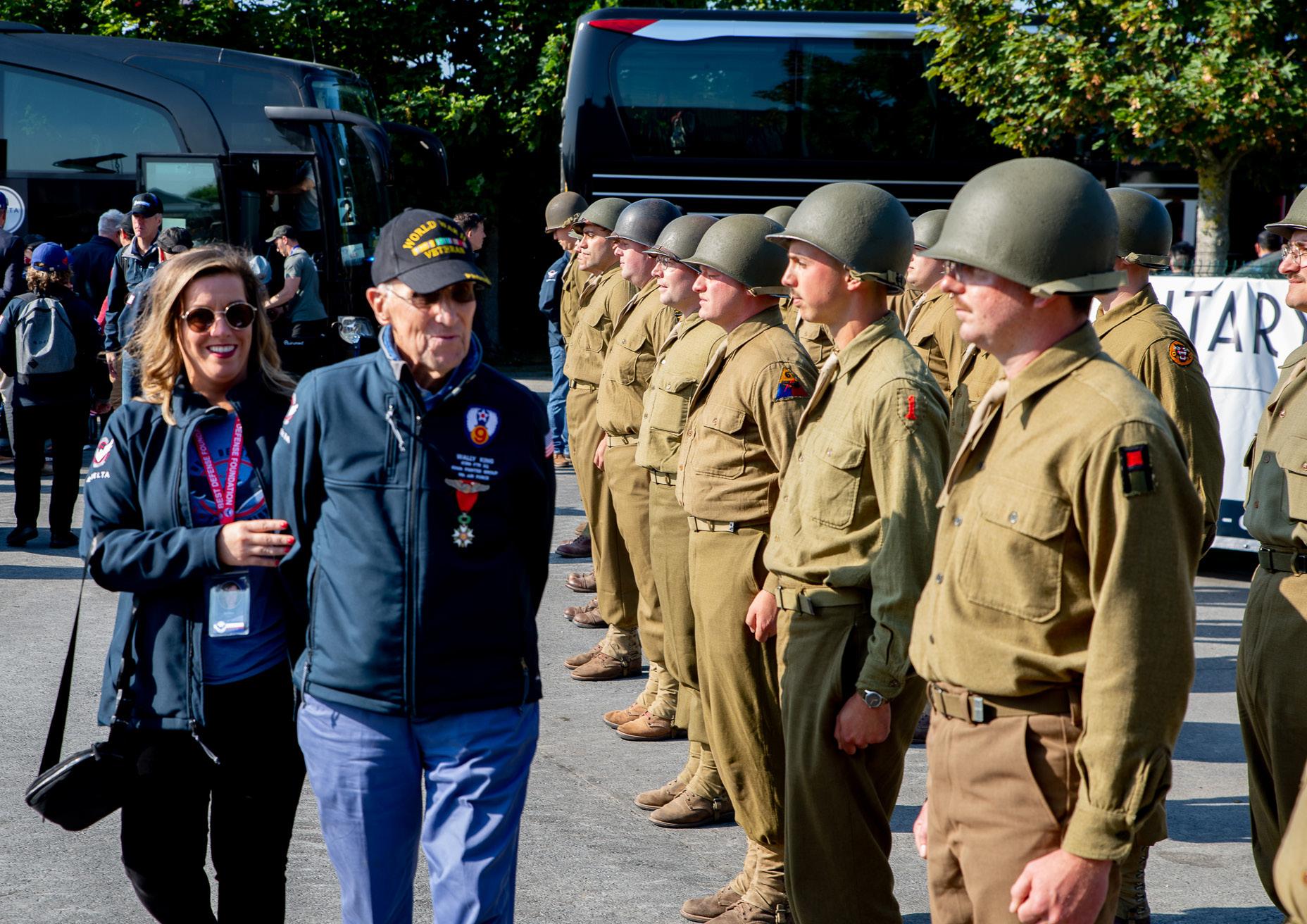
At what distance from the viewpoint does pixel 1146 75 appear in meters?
14.6

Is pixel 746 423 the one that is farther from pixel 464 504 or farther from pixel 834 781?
pixel 464 504

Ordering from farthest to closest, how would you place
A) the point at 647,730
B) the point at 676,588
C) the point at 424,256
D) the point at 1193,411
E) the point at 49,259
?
1. the point at 49,259
2. the point at 647,730
3. the point at 676,588
4. the point at 1193,411
5. the point at 424,256

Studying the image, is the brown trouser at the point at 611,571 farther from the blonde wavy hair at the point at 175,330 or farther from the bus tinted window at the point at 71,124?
the bus tinted window at the point at 71,124

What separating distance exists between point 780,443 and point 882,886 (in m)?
1.39

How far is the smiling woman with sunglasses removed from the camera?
3182 mm

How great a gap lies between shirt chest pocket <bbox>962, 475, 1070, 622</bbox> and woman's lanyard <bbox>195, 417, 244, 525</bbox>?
1.77m

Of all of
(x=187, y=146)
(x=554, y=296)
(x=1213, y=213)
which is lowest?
(x=554, y=296)

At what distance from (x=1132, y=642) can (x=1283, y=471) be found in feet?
5.56

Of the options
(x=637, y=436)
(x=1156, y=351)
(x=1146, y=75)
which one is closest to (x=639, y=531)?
(x=637, y=436)

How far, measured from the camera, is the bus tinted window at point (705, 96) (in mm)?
17297

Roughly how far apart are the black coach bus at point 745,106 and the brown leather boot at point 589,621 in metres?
10.3

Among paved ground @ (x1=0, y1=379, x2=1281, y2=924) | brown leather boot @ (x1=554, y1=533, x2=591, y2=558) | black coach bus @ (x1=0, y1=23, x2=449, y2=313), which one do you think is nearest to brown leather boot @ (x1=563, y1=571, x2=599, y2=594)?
brown leather boot @ (x1=554, y1=533, x2=591, y2=558)

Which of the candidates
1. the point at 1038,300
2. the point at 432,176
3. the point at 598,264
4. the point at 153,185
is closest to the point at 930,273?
the point at 598,264

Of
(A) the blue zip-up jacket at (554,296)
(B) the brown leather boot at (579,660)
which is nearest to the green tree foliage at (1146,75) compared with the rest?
(A) the blue zip-up jacket at (554,296)
